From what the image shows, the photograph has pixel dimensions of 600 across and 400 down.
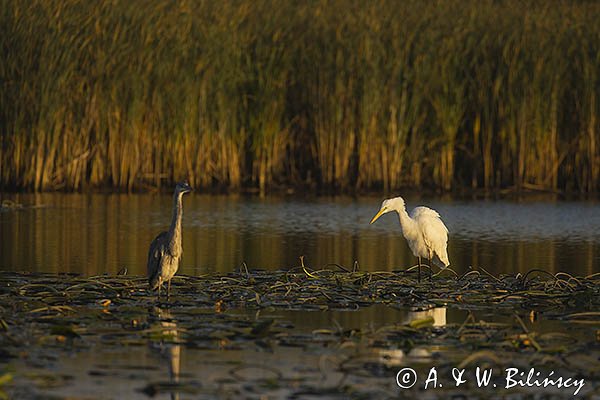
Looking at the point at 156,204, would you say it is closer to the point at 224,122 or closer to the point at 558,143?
the point at 224,122

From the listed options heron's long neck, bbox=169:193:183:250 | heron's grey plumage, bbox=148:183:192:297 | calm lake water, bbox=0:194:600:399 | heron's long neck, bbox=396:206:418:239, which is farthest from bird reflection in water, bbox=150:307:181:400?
heron's long neck, bbox=396:206:418:239

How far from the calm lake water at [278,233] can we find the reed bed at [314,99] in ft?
2.58

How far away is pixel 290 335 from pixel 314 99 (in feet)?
39.8

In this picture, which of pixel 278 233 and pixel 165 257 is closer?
pixel 165 257

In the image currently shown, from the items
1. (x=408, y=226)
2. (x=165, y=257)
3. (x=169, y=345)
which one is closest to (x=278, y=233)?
(x=408, y=226)

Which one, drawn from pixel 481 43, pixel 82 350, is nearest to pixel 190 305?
pixel 82 350

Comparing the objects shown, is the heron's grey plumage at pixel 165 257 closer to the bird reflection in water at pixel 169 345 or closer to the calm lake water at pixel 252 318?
the calm lake water at pixel 252 318

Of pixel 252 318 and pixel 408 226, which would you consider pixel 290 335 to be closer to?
pixel 252 318

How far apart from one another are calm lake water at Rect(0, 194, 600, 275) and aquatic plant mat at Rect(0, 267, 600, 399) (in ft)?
5.21

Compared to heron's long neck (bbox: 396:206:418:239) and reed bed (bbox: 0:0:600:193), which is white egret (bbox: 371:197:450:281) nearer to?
heron's long neck (bbox: 396:206:418:239)

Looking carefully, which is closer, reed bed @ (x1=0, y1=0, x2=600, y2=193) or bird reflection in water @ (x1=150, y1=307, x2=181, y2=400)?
bird reflection in water @ (x1=150, y1=307, x2=181, y2=400)

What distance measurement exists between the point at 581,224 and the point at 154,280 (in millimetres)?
8088

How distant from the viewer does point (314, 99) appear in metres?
19.6

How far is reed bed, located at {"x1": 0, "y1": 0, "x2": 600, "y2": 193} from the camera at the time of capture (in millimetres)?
18672
